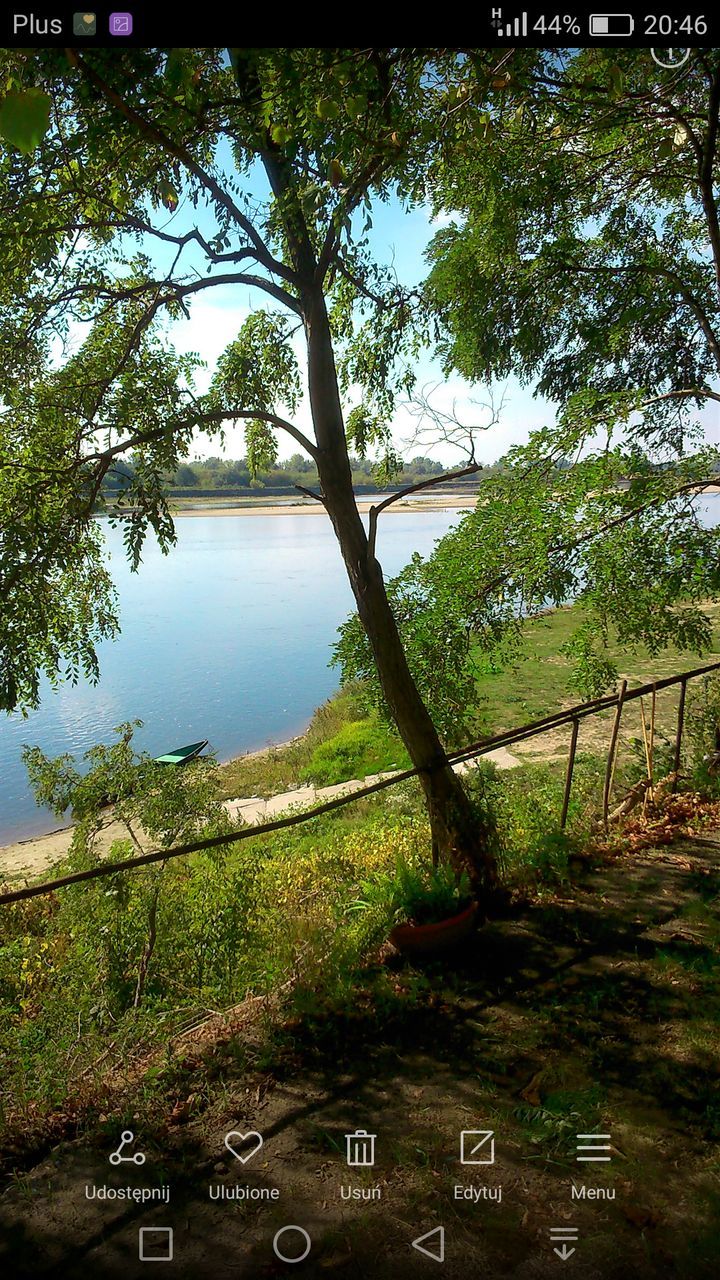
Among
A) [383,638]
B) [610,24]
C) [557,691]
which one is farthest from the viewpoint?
[557,691]

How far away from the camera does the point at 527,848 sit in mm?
4656

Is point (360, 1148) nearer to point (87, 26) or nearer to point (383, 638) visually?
point (383, 638)

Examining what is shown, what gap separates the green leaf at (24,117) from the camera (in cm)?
119

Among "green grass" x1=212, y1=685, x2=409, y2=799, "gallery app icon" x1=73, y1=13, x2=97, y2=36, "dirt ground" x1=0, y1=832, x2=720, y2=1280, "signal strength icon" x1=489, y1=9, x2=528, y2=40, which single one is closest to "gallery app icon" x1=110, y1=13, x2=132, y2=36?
"gallery app icon" x1=73, y1=13, x2=97, y2=36

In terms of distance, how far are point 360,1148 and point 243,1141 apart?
43cm

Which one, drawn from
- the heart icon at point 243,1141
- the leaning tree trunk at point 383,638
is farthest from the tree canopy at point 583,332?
the heart icon at point 243,1141

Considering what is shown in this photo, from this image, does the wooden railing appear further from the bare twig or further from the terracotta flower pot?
the bare twig

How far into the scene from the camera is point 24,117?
1205 mm

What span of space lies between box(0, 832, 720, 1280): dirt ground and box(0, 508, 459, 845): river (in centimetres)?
318

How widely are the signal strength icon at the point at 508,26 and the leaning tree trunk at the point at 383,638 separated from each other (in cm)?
245

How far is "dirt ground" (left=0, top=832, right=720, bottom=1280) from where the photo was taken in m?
1.92

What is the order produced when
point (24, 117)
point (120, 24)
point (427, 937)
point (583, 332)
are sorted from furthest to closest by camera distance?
point (583, 332), point (427, 937), point (120, 24), point (24, 117)

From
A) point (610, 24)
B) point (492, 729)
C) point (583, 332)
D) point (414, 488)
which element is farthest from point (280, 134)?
point (492, 729)

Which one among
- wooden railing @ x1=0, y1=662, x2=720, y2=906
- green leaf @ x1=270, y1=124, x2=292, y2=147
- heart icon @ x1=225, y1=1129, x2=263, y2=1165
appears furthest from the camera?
wooden railing @ x1=0, y1=662, x2=720, y2=906
